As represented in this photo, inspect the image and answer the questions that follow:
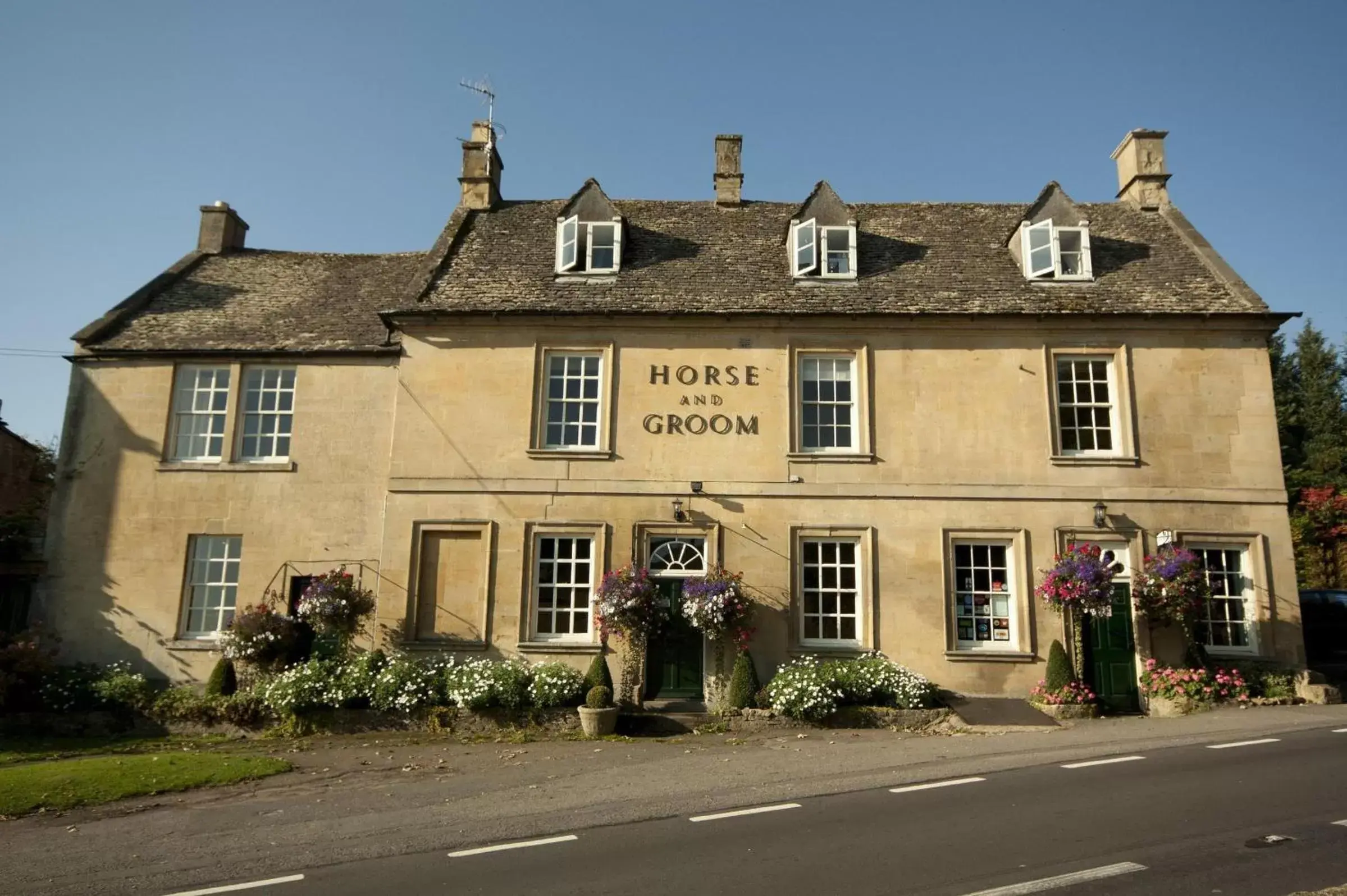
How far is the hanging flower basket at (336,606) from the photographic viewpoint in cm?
1590

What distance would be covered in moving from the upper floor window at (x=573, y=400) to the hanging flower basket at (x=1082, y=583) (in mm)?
8745

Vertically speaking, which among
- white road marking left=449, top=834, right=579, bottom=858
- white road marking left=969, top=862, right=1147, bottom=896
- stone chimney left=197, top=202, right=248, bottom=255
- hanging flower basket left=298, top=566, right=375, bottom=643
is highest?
stone chimney left=197, top=202, right=248, bottom=255

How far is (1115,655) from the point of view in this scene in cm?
1608

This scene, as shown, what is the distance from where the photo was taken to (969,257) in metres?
19.0

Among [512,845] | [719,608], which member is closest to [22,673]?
[719,608]

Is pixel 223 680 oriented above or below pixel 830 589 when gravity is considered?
below

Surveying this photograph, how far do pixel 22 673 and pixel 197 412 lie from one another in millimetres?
5767

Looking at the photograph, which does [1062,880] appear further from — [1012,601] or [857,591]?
[1012,601]

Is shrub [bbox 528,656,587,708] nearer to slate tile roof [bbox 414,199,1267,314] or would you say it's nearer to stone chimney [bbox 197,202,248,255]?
slate tile roof [bbox 414,199,1267,314]

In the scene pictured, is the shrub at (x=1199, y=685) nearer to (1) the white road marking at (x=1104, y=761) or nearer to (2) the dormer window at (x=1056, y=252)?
(1) the white road marking at (x=1104, y=761)

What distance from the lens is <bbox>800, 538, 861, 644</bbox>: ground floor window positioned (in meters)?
16.4

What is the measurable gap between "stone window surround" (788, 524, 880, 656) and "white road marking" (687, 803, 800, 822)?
693 cm

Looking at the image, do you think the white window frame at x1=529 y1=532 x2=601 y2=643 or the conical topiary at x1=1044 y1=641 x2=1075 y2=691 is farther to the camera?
the white window frame at x1=529 y1=532 x2=601 y2=643

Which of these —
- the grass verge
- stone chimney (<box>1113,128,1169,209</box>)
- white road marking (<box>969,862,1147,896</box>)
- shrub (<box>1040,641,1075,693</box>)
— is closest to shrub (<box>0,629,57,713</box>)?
the grass verge
